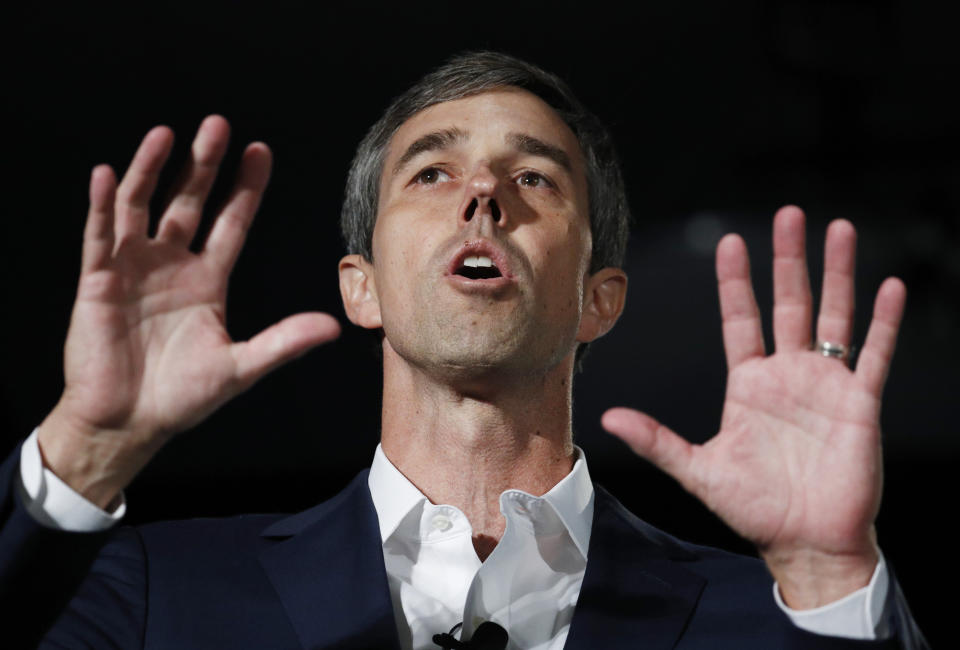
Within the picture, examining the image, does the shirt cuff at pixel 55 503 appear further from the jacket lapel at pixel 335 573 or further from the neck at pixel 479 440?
the neck at pixel 479 440

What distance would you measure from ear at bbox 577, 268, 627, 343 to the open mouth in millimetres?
255

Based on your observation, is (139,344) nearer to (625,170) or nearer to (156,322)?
(156,322)

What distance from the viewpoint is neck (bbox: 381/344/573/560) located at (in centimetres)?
221

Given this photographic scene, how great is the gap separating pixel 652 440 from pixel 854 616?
15.1 inches

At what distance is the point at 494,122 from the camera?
2402 mm

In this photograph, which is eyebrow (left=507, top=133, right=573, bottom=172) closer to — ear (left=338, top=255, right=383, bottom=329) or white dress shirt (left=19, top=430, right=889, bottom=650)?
ear (left=338, top=255, right=383, bottom=329)

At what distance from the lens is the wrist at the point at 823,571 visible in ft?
5.63

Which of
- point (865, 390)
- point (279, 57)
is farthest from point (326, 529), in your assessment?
point (279, 57)

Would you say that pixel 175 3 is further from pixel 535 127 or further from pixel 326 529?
pixel 326 529

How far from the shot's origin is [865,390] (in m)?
1.73

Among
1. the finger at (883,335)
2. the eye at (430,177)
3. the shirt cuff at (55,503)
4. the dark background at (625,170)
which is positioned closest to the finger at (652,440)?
the finger at (883,335)

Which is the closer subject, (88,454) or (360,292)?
(88,454)

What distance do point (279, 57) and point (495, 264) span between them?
138 centimetres

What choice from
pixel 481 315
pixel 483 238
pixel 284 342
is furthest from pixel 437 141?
pixel 284 342
